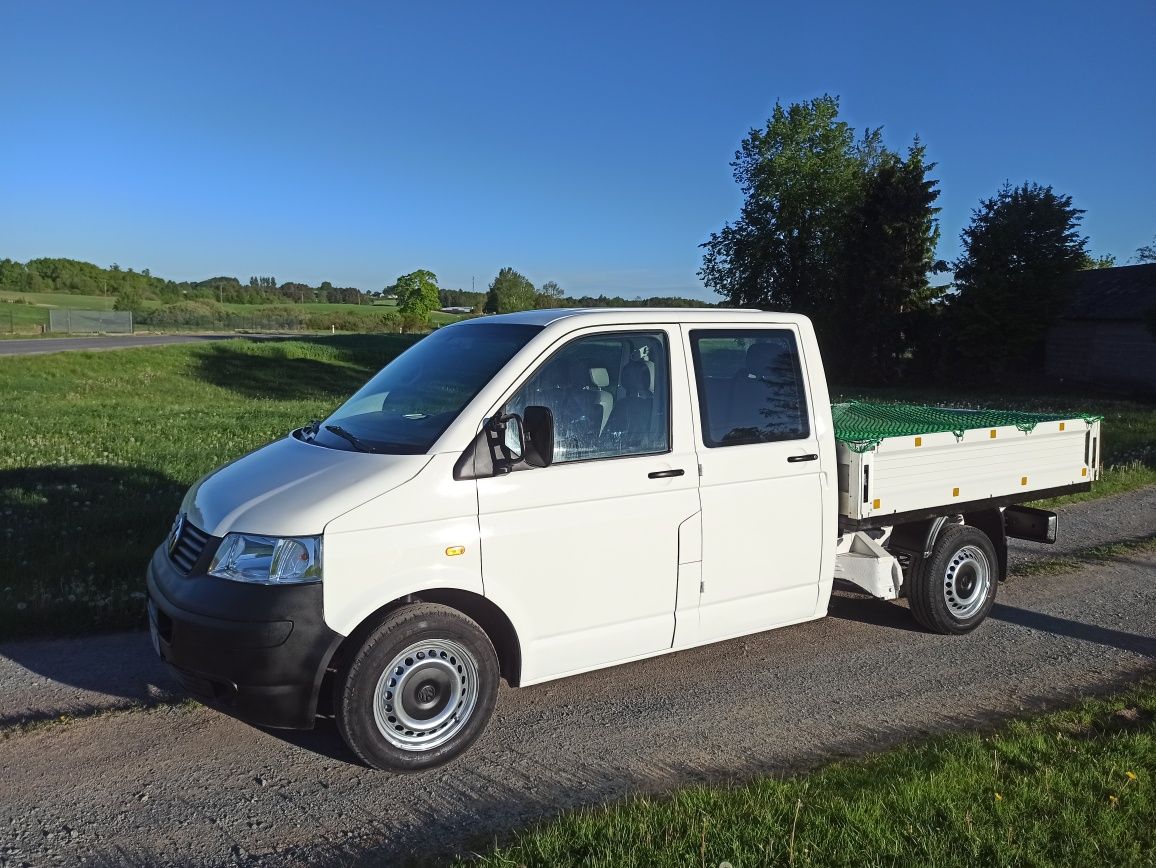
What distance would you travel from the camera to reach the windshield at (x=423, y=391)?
14.9ft

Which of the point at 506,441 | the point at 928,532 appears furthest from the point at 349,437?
the point at 928,532

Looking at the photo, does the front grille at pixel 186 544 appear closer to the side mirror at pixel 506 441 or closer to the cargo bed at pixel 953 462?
the side mirror at pixel 506 441

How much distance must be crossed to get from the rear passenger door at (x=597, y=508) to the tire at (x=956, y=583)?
7.47 feet

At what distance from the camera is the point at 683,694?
5.31 m

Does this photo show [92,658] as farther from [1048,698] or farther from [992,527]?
[992,527]

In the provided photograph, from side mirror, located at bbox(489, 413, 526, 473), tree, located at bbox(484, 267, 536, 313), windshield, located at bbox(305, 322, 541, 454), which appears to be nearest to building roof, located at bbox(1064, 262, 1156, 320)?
tree, located at bbox(484, 267, 536, 313)

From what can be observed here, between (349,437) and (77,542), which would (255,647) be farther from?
(77,542)

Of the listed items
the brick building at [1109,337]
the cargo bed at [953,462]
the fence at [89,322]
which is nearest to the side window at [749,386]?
the cargo bed at [953,462]

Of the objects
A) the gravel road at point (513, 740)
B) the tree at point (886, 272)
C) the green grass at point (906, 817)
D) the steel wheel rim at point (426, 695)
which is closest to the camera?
the green grass at point (906, 817)

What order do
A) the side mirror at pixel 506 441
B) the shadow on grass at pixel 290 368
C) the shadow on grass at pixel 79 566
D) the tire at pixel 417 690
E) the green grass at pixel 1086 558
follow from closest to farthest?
the tire at pixel 417 690 < the side mirror at pixel 506 441 < the shadow on grass at pixel 79 566 < the green grass at pixel 1086 558 < the shadow on grass at pixel 290 368

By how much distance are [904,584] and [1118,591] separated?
95.5 inches

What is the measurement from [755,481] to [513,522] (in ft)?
4.95

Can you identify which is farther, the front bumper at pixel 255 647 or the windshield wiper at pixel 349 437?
the windshield wiper at pixel 349 437

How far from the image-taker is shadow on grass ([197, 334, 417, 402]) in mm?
34281
